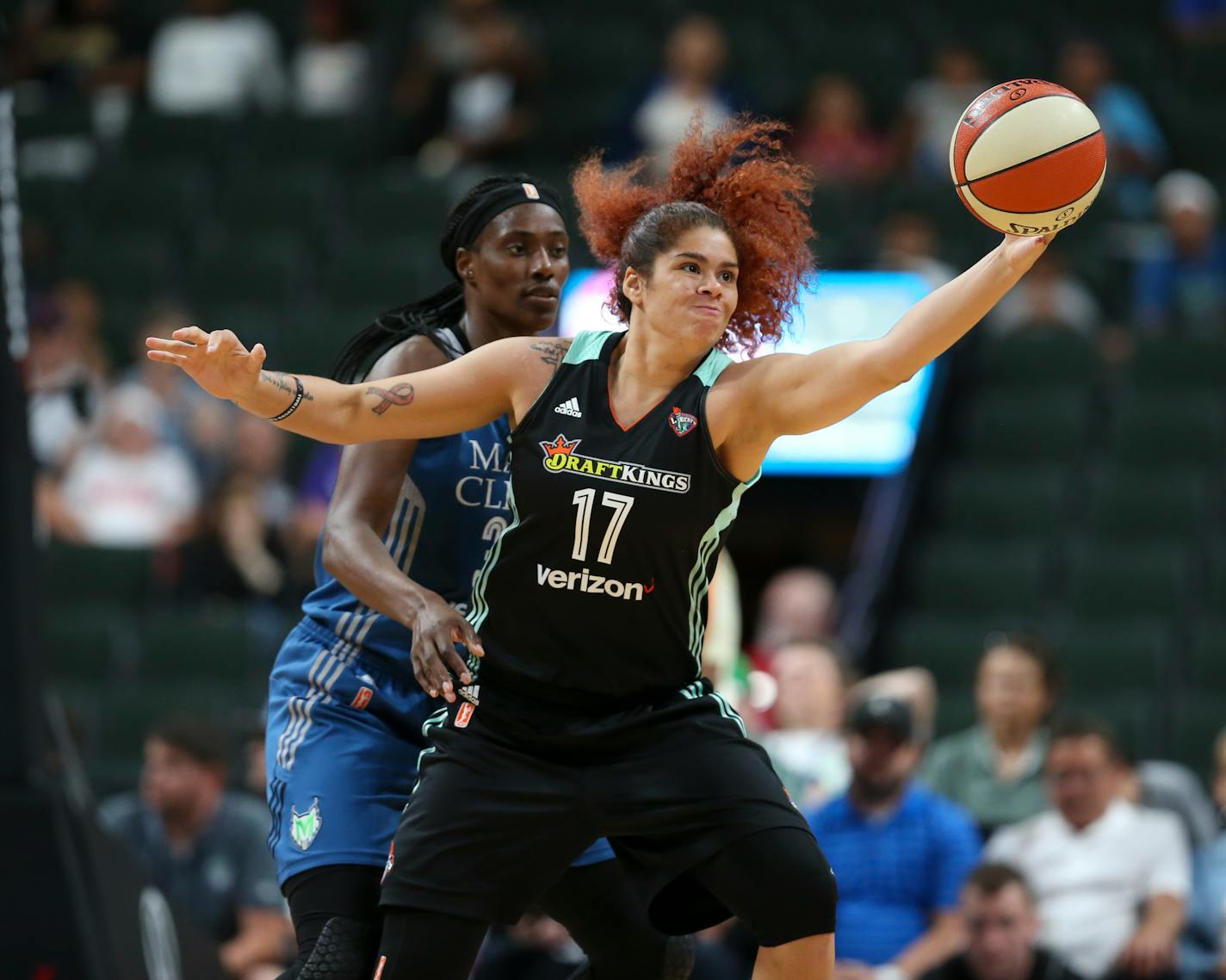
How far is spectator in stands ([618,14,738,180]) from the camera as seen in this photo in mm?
12461

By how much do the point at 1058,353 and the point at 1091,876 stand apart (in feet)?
14.9

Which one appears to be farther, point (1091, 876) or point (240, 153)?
point (240, 153)

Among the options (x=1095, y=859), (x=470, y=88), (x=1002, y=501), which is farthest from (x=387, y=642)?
(x=470, y=88)

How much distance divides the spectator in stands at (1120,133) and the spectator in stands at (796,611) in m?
3.75

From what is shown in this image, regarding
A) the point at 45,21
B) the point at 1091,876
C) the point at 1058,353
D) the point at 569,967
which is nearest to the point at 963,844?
the point at 1091,876

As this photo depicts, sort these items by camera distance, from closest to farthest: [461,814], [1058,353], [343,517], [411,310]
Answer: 1. [461,814]
2. [343,517]
3. [411,310]
4. [1058,353]

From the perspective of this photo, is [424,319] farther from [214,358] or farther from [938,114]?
[938,114]

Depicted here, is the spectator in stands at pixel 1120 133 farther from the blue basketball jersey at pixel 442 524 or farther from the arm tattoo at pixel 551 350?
the arm tattoo at pixel 551 350

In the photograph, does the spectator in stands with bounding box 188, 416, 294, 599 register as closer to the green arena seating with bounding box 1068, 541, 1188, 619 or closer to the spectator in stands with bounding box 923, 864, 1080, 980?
the green arena seating with bounding box 1068, 541, 1188, 619

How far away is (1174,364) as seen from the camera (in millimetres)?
11078

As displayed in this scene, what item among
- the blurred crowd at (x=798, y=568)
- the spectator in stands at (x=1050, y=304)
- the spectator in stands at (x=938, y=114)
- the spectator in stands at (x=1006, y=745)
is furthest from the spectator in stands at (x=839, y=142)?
the spectator in stands at (x=1006, y=745)

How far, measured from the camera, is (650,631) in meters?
4.19

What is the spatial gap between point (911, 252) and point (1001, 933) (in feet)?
17.6

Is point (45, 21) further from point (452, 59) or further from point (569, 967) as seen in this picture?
point (569, 967)
